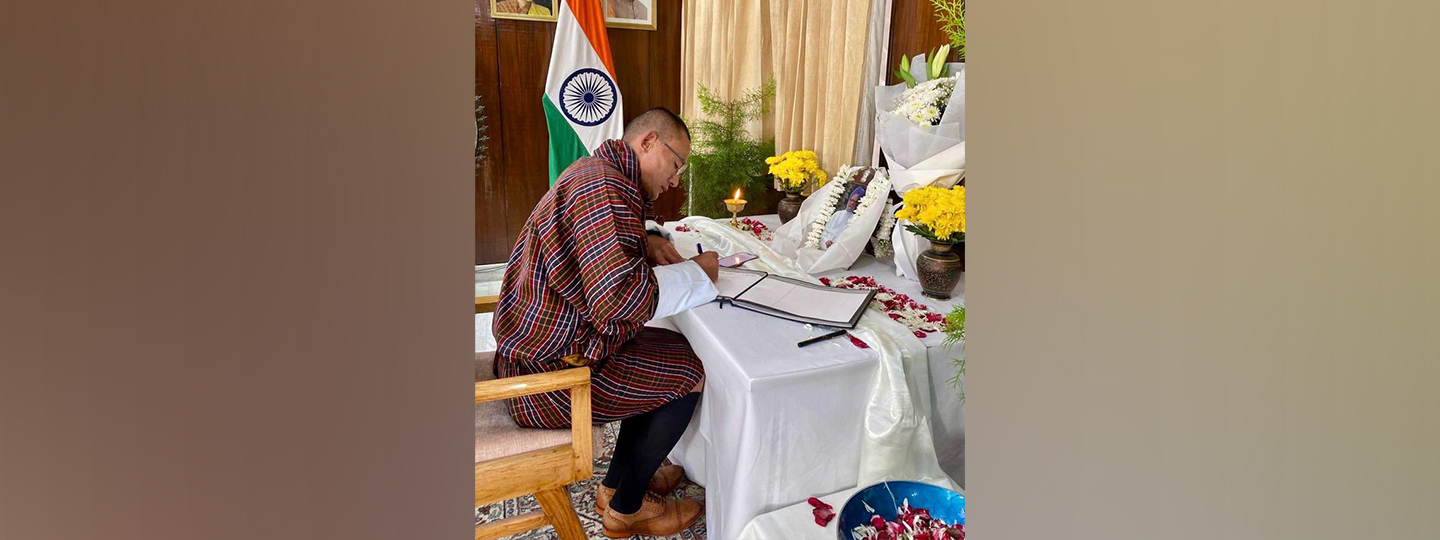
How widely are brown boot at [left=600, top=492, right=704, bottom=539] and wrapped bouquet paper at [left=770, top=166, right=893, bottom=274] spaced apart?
26.4 inches

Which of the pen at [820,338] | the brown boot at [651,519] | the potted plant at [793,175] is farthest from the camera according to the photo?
the potted plant at [793,175]

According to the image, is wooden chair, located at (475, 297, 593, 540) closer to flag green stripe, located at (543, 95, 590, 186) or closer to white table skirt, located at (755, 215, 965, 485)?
white table skirt, located at (755, 215, 965, 485)

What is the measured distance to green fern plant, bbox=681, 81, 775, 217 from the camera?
3680 mm

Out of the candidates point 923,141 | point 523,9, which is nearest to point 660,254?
point 923,141

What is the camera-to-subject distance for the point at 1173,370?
1.31 feet

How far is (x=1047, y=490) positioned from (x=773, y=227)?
225 centimetres

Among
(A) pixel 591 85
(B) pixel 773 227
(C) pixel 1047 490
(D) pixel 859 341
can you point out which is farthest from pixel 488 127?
(C) pixel 1047 490

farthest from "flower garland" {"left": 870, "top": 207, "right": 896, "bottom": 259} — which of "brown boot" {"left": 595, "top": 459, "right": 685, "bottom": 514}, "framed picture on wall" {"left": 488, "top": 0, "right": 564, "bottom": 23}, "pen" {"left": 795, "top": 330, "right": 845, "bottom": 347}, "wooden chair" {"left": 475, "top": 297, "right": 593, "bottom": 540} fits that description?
"framed picture on wall" {"left": 488, "top": 0, "right": 564, "bottom": 23}

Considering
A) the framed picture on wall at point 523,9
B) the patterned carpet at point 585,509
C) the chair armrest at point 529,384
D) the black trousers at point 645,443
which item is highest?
the framed picture on wall at point 523,9

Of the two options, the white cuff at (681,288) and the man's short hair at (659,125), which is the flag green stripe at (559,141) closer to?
the man's short hair at (659,125)

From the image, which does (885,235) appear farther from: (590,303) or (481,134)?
(481,134)

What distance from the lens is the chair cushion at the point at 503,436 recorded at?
145cm

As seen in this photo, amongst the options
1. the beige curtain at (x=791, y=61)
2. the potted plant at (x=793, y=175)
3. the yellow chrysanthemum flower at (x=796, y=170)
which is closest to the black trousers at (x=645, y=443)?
the potted plant at (x=793, y=175)

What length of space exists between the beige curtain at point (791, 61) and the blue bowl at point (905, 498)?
1.73 meters
